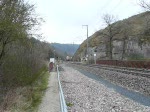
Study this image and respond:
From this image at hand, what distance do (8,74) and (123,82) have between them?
18.8 m

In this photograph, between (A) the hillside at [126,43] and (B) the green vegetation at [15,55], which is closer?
(B) the green vegetation at [15,55]

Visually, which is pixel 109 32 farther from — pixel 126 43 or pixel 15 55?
pixel 15 55

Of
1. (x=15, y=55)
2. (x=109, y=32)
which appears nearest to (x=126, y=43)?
(x=109, y=32)

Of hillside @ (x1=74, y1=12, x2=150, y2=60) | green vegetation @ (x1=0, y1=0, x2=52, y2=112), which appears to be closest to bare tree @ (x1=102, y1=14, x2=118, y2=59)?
hillside @ (x1=74, y1=12, x2=150, y2=60)

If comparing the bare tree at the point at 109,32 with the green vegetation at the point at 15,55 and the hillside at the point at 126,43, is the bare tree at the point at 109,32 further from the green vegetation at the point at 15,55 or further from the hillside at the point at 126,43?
the green vegetation at the point at 15,55

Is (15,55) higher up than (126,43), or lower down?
lower down

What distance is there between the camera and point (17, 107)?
51.6ft

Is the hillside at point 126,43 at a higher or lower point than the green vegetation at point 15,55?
higher

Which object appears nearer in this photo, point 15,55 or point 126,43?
point 15,55

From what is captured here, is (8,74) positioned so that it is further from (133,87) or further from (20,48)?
(133,87)

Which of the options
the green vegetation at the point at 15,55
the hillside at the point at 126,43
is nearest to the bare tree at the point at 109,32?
the hillside at the point at 126,43

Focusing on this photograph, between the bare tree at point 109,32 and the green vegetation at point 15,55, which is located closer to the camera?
the green vegetation at point 15,55

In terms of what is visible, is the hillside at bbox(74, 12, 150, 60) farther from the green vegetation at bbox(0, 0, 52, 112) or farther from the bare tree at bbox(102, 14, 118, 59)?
the green vegetation at bbox(0, 0, 52, 112)

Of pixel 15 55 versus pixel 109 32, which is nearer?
pixel 15 55
